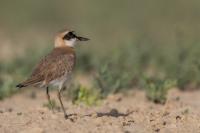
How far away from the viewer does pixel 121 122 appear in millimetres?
9234

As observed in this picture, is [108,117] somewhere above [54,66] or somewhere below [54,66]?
below

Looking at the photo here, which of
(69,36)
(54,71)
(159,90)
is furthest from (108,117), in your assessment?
(159,90)

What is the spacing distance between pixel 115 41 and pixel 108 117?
417 inches

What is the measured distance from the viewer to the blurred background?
12.7 metres

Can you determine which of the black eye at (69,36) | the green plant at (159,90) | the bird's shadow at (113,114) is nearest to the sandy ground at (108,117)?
the bird's shadow at (113,114)

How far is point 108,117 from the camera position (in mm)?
9469

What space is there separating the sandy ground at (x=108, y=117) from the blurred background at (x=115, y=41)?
1.37ft

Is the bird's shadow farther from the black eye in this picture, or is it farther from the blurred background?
the black eye

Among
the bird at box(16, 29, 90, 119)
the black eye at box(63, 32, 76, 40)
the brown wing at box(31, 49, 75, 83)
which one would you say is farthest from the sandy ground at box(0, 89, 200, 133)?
the black eye at box(63, 32, 76, 40)

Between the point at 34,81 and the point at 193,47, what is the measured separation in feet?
16.3

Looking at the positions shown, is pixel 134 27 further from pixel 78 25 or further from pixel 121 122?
pixel 121 122

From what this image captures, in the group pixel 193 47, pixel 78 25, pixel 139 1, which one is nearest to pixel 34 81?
pixel 193 47

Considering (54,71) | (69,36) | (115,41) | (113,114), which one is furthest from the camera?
(115,41)

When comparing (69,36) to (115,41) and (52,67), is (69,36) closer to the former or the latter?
(52,67)
